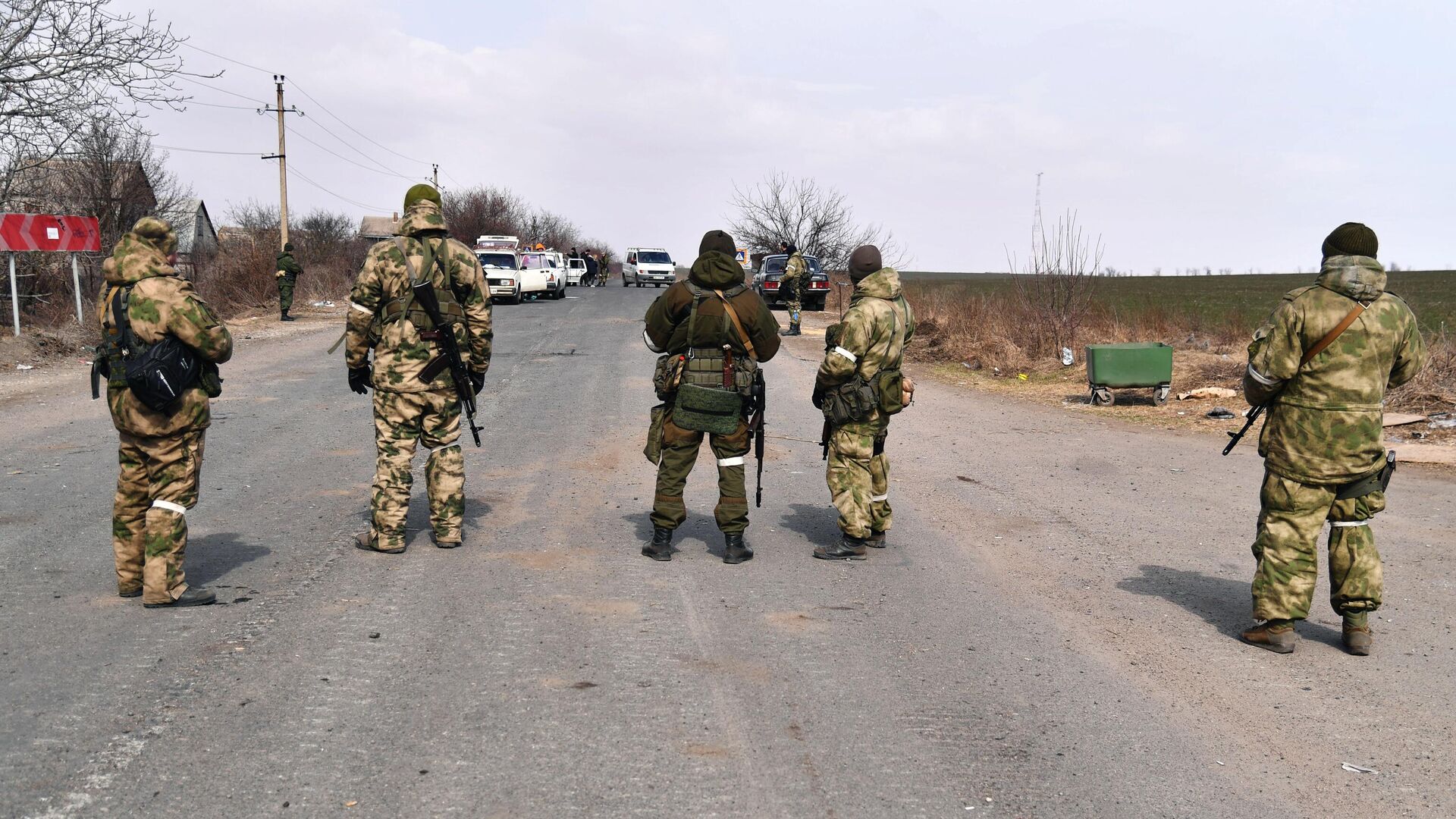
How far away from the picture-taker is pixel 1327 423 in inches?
193

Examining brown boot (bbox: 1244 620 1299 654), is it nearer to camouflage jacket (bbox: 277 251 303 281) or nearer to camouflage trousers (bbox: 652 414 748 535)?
camouflage trousers (bbox: 652 414 748 535)

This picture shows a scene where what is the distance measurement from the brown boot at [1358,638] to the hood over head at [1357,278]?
1.46 meters

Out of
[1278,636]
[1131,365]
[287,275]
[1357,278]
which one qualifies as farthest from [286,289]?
[1357,278]

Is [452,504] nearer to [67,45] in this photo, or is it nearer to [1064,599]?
[1064,599]

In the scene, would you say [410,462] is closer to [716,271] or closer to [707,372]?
[707,372]

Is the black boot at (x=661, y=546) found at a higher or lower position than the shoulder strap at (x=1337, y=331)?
lower

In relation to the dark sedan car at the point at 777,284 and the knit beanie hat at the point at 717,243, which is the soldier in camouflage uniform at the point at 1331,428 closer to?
the knit beanie hat at the point at 717,243

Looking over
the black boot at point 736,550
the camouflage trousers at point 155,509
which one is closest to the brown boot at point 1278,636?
the black boot at point 736,550

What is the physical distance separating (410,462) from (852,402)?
2554 mm

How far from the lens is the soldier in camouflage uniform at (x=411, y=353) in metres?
6.22

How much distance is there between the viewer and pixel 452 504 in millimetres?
6430

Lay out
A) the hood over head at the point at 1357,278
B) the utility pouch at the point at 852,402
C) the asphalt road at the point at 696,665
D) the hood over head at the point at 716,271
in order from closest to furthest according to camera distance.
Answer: the asphalt road at the point at 696,665 < the hood over head at the point at 1357,278 < the hood over head at the point at 716,271 < the utility pouch at the point at 852,402

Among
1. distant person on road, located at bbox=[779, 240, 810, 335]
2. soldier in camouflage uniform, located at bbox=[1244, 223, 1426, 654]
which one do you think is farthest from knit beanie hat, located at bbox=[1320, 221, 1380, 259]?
distant person on road, located at bbox=[779, 240, 810, 335]

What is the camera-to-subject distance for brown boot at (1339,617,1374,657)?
5.00m
